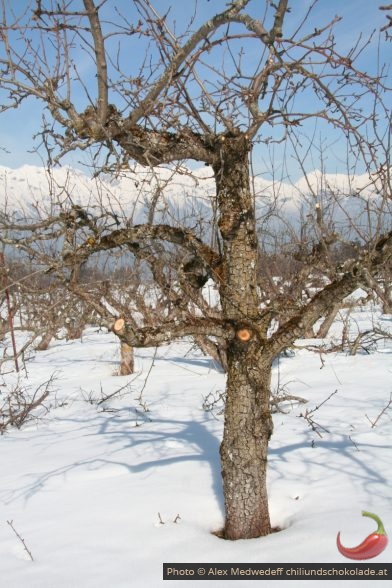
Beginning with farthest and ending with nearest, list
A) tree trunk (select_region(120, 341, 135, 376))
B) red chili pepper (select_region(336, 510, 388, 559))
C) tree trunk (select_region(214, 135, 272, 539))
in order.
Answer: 1. tree trunk (select_region(120, 341, 135, 376))
2. tree trunk (select_region(214, 135, 272, 539))
3. red chili pepper (select_region(336, 510, 388, 559))

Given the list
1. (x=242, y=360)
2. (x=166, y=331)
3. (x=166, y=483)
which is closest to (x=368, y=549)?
(x=242, y=360)

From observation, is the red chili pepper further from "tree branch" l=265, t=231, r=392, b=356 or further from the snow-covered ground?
"tree branch" l=265, t=231, r=392, b=356

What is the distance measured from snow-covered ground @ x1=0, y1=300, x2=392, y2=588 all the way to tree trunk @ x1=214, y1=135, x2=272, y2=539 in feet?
0.71

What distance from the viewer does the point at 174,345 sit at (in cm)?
1041

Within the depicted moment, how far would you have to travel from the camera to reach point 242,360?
2.59 metres

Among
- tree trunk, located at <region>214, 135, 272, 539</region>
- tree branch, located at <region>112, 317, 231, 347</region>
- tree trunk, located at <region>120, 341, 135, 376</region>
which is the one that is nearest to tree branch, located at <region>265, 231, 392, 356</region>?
tree trunk, located at <region>214, 135, 272, 539</region>

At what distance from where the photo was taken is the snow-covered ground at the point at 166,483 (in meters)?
2.40

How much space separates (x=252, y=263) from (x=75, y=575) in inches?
70.8

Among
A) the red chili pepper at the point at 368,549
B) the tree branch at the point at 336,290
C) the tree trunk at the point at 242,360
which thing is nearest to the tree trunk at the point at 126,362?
the tree trunk at the point at 242,360

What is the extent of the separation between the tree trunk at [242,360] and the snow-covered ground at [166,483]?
0.71 feet

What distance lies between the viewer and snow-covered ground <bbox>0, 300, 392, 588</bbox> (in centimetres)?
240

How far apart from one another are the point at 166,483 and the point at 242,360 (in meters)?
1.32

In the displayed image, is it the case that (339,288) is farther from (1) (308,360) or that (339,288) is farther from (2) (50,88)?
(1) (308,360)

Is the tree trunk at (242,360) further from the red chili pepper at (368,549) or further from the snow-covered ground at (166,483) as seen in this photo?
the red chili pepper at (368,549)
